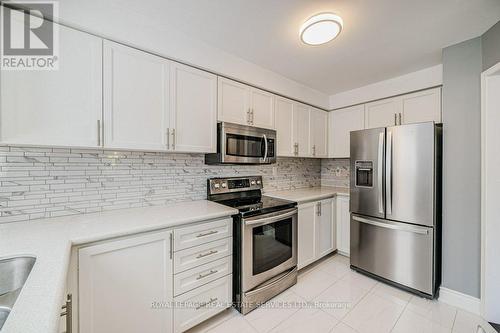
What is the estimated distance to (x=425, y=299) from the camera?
2051mm

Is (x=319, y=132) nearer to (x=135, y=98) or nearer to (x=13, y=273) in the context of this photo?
(x=135, y=98)

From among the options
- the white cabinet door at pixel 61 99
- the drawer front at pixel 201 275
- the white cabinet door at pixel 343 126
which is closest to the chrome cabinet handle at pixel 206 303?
the drawer front at pixel 201 275

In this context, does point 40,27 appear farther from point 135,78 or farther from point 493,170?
point 493,170

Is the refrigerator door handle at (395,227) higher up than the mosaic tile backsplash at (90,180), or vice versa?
the mosaic tile backsplash at (90,180)

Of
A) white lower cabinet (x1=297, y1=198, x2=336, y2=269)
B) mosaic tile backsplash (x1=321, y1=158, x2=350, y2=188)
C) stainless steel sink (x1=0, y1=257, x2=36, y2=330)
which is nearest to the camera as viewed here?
stainless steel sink (x1=0, y1=257, x2=36, y2=330)

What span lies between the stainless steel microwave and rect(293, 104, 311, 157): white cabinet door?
0.56 metres

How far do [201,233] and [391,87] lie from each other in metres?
2.90

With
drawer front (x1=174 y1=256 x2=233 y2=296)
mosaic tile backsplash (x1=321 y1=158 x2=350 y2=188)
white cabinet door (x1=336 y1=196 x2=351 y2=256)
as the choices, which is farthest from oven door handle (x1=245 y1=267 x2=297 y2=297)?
mosaic tile backsplash (x1=321 y1=158 x2=350 y2=188)

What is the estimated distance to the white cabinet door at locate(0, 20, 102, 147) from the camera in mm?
1210

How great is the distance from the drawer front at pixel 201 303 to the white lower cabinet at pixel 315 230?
1.02 m

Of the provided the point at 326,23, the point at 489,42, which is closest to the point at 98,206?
the point at 326,23

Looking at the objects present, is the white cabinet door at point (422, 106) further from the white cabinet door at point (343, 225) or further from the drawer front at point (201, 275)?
the drawer front at point (201, 275)

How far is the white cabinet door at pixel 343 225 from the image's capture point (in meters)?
2.87

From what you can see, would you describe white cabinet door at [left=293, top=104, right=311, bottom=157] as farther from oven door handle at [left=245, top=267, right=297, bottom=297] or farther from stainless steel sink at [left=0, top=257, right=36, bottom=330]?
stainless steel sink at [left=0, top=257, right=36, bottom=330]
